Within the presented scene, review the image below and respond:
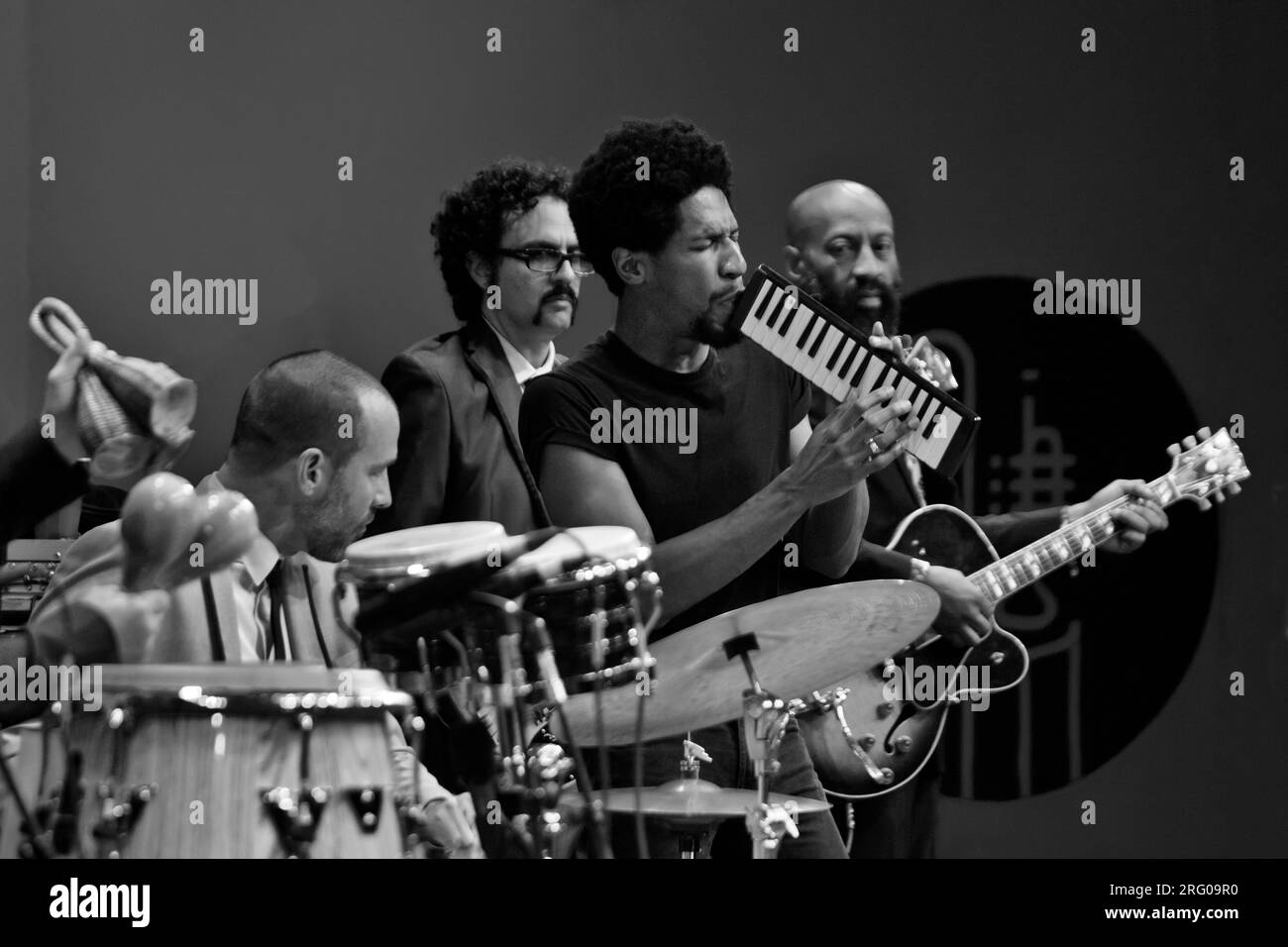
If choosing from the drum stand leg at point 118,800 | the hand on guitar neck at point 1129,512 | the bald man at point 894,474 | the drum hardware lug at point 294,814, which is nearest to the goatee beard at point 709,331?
the bald man at point 894,474

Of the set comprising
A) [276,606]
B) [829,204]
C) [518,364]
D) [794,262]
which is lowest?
[276,606]

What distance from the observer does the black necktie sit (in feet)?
9.26

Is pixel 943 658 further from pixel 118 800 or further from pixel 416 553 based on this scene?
pixel 118 800

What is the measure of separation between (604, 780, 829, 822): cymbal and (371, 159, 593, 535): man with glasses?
689mm

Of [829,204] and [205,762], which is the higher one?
[829,204]

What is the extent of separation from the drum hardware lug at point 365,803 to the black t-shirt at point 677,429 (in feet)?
3.09

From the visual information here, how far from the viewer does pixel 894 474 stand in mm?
3930

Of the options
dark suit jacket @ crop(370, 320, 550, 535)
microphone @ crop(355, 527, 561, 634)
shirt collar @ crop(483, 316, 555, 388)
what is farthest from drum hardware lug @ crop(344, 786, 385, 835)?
shirt collar @ crop(483, 316, 555, 388)

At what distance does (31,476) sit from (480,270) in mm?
1336

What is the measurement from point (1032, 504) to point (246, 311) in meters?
1.96

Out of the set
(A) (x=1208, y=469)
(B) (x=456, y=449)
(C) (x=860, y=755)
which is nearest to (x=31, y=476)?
(B) (x=456, y=449)

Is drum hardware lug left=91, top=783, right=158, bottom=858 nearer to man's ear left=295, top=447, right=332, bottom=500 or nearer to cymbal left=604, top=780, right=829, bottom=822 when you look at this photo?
man's ear left=295, top=447, right=332, bottom=500

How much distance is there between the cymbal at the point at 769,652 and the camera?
116 inches
